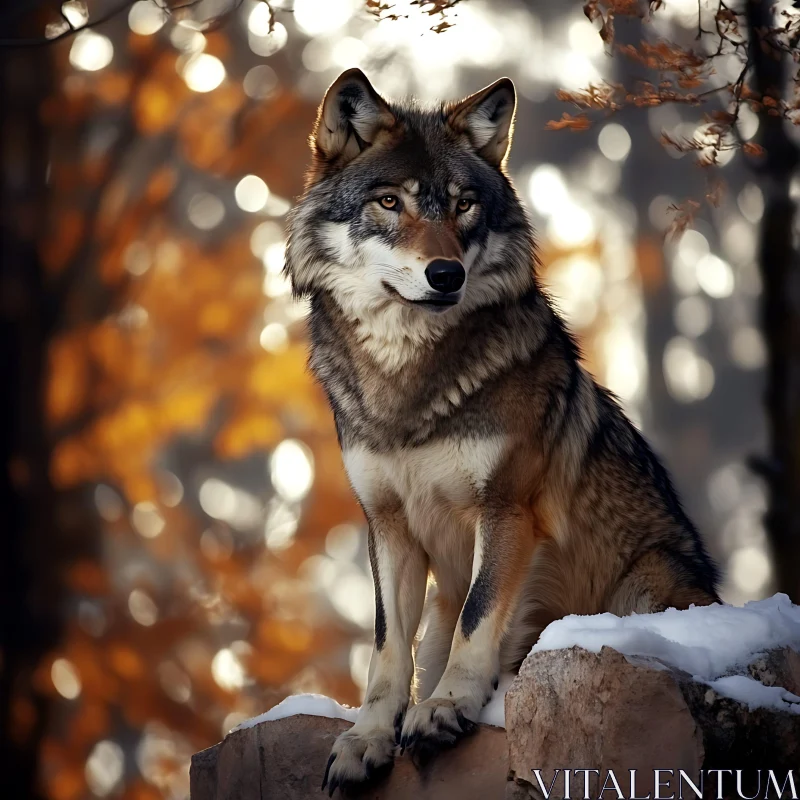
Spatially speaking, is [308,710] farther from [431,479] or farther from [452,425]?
[452,425]

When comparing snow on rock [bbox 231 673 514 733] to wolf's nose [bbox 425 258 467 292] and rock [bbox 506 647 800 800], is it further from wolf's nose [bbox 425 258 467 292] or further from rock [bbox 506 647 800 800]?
wolf's nose [bbox 425 258 467 292]

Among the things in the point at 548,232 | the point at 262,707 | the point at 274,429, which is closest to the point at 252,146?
the point at 274,429

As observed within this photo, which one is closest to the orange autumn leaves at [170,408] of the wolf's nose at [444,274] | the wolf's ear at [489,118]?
the wolf's ear at [489,118]

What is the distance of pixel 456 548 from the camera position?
410 cm

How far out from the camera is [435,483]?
12.9ft

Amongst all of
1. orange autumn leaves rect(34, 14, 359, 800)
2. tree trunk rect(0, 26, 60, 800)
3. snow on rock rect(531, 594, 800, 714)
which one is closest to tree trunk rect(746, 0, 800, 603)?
snow on rock rect(531, 594, 800, 714)

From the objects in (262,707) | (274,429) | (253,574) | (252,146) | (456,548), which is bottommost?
(262,707)

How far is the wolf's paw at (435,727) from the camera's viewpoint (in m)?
3.63

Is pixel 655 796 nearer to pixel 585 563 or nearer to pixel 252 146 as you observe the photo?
pixel 585 563

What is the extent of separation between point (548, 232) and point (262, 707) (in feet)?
21.3

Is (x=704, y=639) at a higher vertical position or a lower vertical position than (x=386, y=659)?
higher

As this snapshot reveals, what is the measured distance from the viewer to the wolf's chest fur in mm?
3902

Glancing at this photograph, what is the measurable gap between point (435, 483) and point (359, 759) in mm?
1061

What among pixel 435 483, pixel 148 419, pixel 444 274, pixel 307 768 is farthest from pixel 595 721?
pixel 148 419
